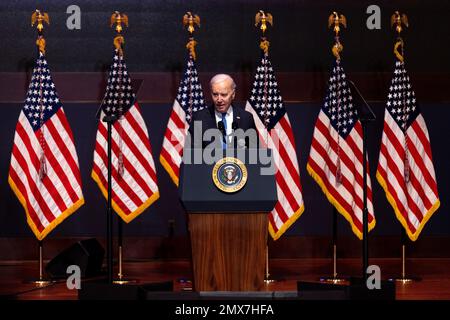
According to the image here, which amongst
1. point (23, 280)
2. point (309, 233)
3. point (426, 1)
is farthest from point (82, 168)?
point (426, 1)

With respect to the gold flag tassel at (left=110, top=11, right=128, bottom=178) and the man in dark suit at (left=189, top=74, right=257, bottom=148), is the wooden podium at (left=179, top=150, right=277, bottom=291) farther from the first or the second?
the gold flag tassel at (left=110, top=11, right=128, bottom=178)

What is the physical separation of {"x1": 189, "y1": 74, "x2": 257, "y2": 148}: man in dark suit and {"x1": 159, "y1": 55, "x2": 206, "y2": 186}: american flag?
2083 millimetres

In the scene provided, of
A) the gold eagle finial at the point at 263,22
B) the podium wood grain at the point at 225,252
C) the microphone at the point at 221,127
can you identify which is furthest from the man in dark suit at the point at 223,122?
the gold eagle finial at the point at 263,22

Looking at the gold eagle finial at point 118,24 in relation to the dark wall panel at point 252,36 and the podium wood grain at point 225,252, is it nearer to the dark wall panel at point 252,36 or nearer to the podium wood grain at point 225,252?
the dark wall panel at point 252,36

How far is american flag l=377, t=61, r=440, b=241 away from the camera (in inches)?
342

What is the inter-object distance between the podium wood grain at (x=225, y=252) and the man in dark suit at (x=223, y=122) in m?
0.62

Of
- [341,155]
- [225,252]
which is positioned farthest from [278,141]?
[225,252]

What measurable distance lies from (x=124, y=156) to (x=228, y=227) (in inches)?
110

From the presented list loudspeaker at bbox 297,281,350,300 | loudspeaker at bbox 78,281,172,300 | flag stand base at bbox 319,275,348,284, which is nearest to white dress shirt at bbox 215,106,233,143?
loudspeaker at bbox 78,281,172,300

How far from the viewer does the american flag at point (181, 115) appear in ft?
29.2

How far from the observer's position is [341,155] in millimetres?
8789

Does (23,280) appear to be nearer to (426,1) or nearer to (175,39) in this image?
(175,39)

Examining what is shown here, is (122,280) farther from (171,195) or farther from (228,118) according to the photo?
(228,118)
